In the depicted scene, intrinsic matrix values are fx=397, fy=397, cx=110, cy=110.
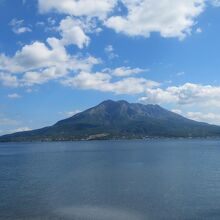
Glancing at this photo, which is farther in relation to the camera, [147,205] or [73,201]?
[73,201]

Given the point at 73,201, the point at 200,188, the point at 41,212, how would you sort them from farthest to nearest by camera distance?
the point at 200,188, the point at 73,201, the point at 41,212

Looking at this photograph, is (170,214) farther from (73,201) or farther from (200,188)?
(200,188)

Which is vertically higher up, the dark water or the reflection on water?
the dark water

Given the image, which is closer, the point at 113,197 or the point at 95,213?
the point at 95,213

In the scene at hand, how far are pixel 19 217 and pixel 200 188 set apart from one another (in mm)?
35684

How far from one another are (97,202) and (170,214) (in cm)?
1358

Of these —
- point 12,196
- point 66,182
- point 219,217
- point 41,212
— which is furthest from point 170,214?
point 66,182

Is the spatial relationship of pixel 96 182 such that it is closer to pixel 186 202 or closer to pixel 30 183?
pixel 30 183

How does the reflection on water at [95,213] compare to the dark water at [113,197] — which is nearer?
the reflection on water at [95,213]

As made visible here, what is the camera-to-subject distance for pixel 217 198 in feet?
204

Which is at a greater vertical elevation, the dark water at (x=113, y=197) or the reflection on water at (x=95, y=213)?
the dark water at (x=113, y=197)

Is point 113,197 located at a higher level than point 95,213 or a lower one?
higher

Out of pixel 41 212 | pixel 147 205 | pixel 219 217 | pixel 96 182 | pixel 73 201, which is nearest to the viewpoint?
pixel 219 217

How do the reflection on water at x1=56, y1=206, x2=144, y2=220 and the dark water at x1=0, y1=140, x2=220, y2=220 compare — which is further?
the dark water at x1=0, y1=140, x2=220, y2=220
